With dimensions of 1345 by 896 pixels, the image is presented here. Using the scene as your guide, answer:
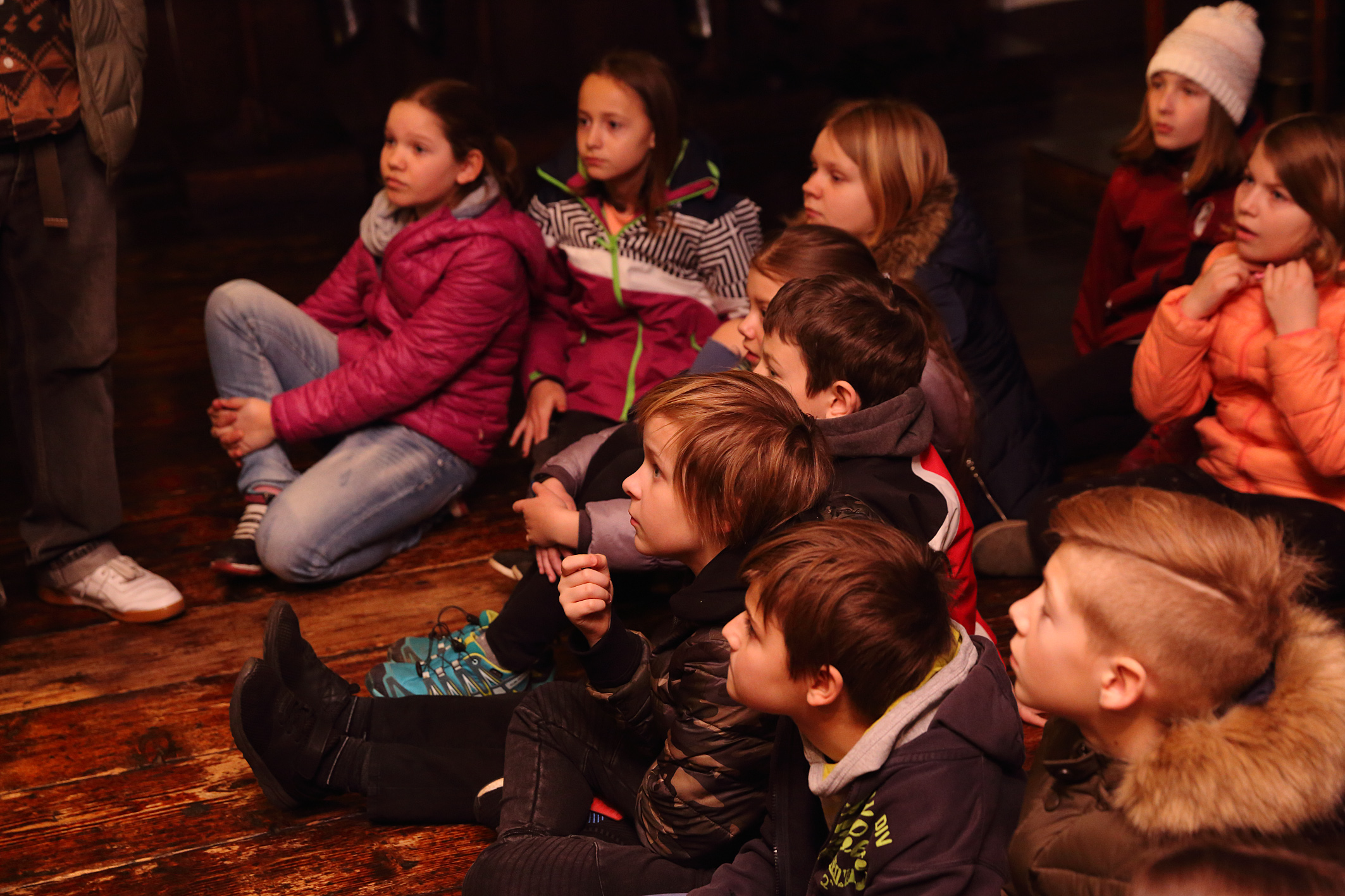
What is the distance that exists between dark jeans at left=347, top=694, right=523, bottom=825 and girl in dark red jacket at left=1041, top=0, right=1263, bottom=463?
1384 mm

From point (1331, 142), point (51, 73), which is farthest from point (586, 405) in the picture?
point (1331, 142)

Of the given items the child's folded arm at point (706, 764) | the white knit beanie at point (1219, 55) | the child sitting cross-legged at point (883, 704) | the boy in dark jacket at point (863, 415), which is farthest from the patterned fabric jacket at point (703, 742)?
the white knit beanie at point (1219, 55)

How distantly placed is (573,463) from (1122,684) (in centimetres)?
113

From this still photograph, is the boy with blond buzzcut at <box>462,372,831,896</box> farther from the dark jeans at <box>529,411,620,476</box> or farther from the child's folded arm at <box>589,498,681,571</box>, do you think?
the dark jeans at <box>529,411,620,476</box>

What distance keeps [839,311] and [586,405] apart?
89 cm

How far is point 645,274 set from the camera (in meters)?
2.42

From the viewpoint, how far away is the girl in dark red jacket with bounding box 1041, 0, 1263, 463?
96.7 inches

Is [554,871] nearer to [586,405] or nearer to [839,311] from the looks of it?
[839,311]

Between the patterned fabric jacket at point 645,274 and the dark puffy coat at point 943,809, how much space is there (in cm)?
128

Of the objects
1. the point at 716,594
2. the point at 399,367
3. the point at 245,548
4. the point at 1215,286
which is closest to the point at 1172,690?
the point at 716,594

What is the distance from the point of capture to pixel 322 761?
66.3 inches

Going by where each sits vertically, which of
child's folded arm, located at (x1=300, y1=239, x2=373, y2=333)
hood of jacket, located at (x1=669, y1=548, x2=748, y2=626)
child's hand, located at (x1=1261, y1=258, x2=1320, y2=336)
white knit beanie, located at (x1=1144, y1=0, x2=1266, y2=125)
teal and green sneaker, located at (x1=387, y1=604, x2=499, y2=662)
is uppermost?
white knit beanie, located at (x1=1144, y1=0, x2=1266, y2=125)

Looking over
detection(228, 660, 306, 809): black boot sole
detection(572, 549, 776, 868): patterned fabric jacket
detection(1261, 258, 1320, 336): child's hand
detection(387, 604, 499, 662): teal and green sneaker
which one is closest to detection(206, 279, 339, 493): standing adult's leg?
detection(387, 604, 499, 662): teal and green sneaker

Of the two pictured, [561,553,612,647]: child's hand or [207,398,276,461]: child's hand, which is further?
[207,398,276,461]: child's hand
